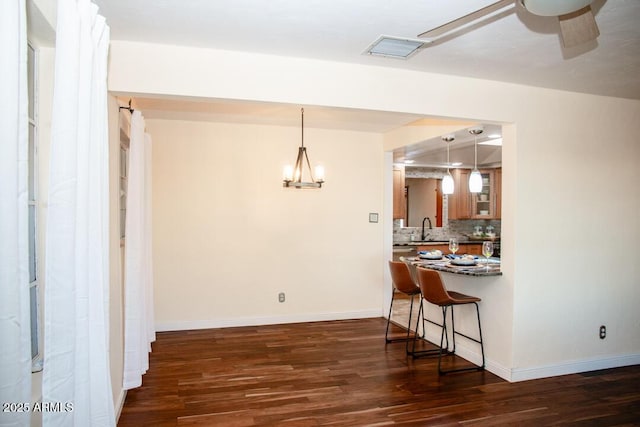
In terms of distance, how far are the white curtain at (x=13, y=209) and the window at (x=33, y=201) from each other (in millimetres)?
836

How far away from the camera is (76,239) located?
1.70 m

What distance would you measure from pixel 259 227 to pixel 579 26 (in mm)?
4238

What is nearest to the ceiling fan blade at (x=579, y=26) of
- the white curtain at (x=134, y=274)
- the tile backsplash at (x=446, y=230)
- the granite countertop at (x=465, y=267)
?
the granite countertop at (x=465, y=267)

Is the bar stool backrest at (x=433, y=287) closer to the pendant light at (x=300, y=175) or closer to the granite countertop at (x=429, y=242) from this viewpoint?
the pendant light at (x=300, y=175)

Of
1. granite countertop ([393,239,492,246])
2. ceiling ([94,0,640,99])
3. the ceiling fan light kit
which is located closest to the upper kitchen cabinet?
granite countertop ([393,239,492,246])

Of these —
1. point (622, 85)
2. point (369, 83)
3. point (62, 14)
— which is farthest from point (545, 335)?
point (62, 14)

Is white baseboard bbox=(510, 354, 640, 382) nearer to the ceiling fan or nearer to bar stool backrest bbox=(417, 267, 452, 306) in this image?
bar stool backrest bbox=(417, 267, 452, 306)

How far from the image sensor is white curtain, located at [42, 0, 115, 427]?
5.28ft

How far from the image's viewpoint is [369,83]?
323 centimetres

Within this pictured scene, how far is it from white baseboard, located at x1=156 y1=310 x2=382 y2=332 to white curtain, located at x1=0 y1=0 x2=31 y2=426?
154 inches

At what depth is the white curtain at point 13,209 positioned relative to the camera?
127 centimetres

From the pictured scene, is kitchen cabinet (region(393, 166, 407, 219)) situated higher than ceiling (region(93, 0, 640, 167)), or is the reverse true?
ceiling (region(93, 0, 640, 167))

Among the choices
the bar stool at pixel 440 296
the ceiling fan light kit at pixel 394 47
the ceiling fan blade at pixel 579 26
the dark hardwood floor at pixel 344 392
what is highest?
the ceiling fan light kit at pixel 394 47

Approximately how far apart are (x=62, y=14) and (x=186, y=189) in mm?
3696
